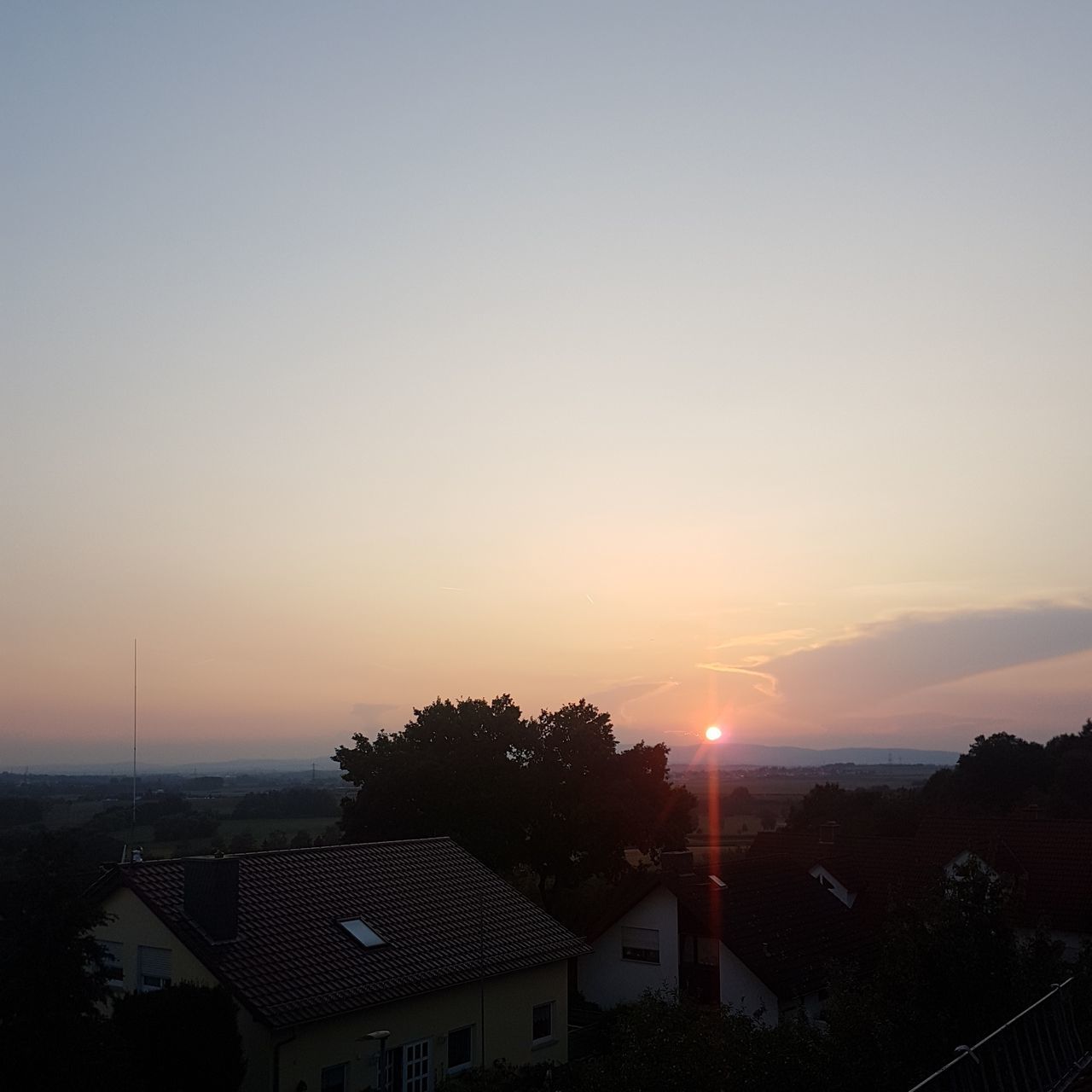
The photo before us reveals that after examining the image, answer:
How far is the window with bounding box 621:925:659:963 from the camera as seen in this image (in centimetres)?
3553

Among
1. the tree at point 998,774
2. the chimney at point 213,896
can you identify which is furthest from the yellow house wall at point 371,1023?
the tree at point 998,774

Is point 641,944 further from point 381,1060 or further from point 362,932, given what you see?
point 381,1060

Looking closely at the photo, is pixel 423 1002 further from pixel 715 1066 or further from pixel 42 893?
pixel 715 1066

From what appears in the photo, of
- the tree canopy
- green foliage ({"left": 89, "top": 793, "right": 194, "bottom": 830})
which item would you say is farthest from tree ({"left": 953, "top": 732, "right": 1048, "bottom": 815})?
green foliage ({"left": 89, "top": 793, "right": 194, "bottom": 830})

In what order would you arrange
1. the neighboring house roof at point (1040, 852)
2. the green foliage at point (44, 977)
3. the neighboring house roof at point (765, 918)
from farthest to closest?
the neighboring house roof at point (1040, 852) → the neighboring house roof at point (765, 918) → the green foliage at point (44, 977)

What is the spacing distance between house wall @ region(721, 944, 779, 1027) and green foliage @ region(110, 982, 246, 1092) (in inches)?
677

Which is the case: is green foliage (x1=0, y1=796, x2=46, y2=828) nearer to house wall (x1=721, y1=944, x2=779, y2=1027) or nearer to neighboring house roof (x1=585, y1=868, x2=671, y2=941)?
neighboring house roof (x1=585, y1=868, x2=671, y2=941)

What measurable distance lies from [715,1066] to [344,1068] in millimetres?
11320

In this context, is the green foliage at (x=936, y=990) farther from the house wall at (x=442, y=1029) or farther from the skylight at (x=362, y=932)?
the skylight at (x=362, y=932)

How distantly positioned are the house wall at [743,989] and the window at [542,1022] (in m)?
7.69

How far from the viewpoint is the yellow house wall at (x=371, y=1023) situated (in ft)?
65.1

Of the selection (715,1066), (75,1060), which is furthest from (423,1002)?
(715,1066)

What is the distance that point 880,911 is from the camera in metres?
41.5

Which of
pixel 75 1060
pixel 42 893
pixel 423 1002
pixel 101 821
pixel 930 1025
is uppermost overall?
pixel 42 893
